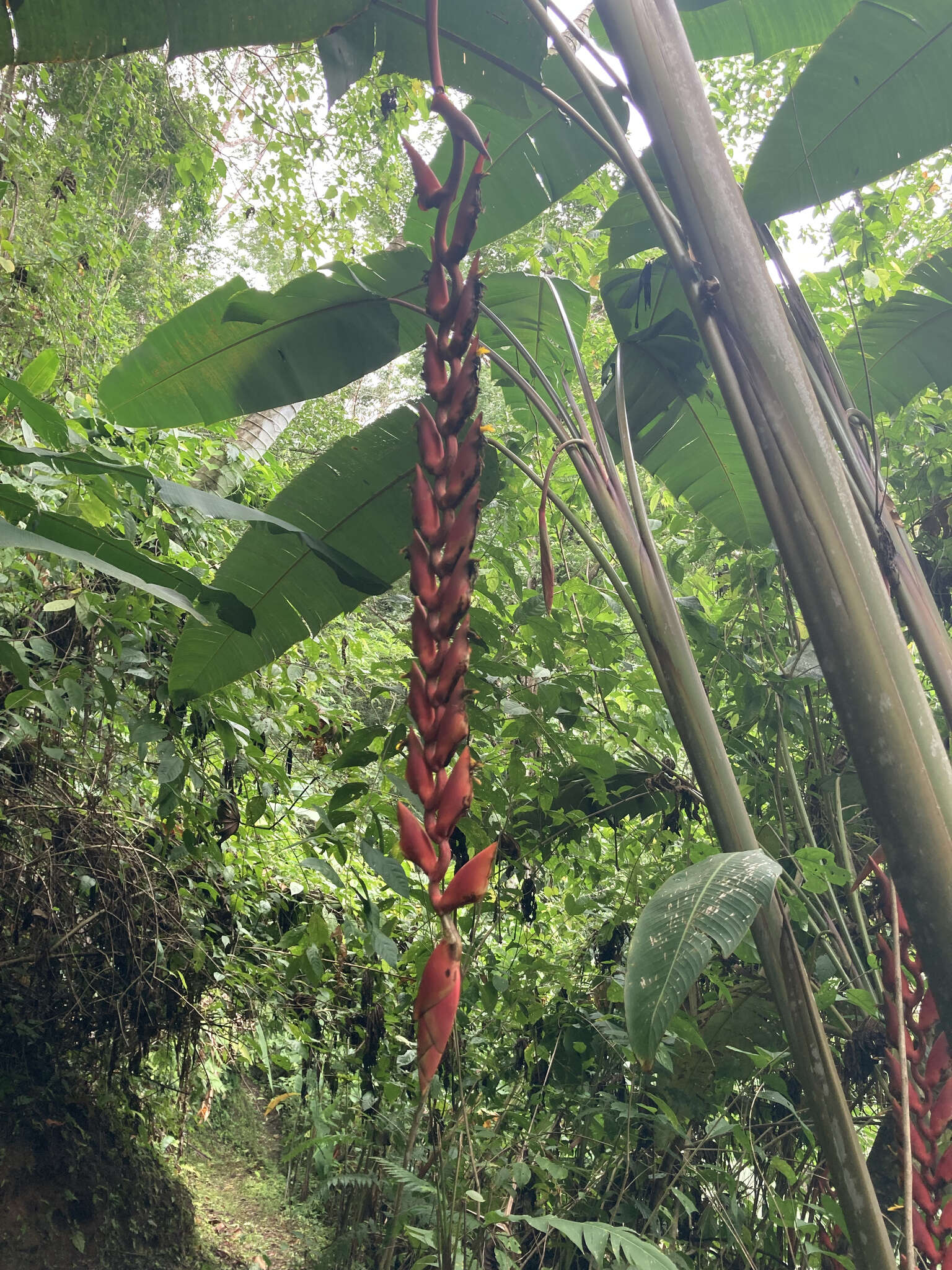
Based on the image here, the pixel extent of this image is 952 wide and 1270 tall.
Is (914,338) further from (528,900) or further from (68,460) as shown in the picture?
(68,460)

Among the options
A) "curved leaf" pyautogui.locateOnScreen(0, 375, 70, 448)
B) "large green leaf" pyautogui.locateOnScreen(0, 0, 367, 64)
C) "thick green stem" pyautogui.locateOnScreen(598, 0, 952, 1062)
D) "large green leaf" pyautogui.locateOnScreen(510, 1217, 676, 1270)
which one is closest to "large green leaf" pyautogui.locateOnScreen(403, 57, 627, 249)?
"large green leaf" pyautogui.locateOnScreen(0, 0, 367, 64)

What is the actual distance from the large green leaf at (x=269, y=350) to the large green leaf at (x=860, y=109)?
2.05 feet

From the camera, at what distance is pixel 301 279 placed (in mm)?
1394

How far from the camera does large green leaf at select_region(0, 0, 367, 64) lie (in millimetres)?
1196

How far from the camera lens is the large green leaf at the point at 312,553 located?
1535mm

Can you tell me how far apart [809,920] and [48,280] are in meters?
4.58

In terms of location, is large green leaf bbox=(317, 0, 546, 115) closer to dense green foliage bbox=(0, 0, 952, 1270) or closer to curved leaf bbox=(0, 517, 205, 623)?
dense green foliage bbox=(0, 0, 952, 1270)

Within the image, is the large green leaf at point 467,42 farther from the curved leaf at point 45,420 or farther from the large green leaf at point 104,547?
the large green leaf at point 104,547

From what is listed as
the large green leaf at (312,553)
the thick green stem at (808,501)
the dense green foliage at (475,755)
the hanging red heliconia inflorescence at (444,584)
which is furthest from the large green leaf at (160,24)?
the hanging red heliconia inflorescence at (444,584)

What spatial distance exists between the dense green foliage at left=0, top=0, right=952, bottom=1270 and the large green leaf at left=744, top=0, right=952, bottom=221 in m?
0.01

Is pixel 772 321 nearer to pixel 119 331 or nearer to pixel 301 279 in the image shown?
pixel 301 279

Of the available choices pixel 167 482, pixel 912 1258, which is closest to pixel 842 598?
pixel 912 1258

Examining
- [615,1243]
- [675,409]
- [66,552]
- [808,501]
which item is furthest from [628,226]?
[615,1243]

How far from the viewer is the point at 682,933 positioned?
2.67 feet
